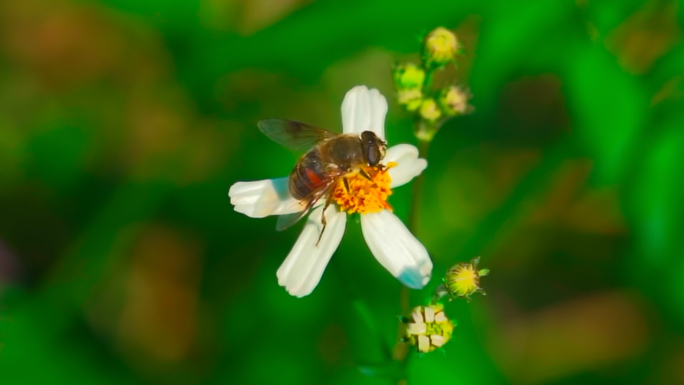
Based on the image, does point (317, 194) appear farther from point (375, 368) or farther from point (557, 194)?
point (557, 194)

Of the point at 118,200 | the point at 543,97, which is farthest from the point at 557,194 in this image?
the point at 118,200

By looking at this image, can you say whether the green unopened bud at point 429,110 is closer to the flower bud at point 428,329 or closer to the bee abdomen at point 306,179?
the bee abdomen at point 306,179

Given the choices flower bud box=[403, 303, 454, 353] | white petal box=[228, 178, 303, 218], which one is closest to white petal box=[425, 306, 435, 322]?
flower bud box=[403, 303, 454, 353]

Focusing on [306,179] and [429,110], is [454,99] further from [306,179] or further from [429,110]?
[306,179]

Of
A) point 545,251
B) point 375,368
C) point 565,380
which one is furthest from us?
point 545,251

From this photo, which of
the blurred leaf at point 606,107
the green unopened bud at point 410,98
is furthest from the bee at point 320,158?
the blurred leaf at point 606,107
